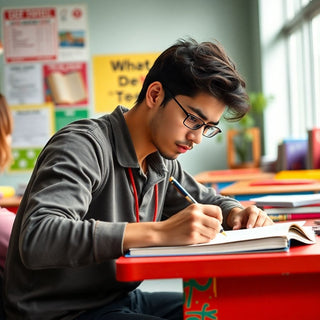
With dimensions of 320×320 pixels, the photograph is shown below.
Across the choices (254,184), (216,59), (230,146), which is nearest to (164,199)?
(216,59)

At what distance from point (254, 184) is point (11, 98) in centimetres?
392

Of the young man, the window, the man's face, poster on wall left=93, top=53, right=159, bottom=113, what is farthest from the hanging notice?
the man's face

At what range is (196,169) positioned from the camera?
6.11 m

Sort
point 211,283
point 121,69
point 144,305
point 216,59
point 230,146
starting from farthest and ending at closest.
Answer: point 121,69, point 230,146, point 144,305, point 216,59, point 211,283

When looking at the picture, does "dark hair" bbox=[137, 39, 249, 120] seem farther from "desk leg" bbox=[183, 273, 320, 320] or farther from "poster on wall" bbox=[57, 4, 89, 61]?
"poster on wall" bbox=[57, 4, 89, 61]

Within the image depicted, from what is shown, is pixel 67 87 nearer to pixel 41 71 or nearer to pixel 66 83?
pixel 66 83

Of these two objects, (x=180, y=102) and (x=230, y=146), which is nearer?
(x=180, y=102)

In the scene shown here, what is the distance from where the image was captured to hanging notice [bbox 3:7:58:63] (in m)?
6.27

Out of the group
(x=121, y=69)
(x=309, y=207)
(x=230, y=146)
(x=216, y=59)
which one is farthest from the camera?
(x=121, y=69)

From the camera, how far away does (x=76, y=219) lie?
1.17 m

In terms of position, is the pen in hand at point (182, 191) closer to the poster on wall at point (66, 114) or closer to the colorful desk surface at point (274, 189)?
the colorful desk surface at point (274, 189)

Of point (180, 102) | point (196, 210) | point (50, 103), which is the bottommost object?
point (196, 210)

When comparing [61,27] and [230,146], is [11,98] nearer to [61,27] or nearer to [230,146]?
[61,27]

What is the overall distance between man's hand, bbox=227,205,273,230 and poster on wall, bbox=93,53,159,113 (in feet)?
15.6
